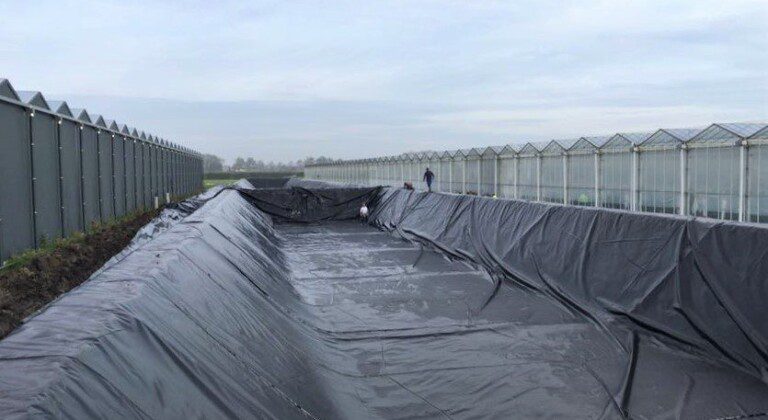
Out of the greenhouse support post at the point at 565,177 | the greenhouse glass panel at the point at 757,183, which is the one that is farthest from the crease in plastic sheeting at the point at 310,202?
the greenhouse glass panel at the point at 757,183

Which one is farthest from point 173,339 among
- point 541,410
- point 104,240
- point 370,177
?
point 370,177

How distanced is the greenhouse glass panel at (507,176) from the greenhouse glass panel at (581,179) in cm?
376

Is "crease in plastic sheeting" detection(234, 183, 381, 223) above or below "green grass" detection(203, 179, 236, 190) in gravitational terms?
below

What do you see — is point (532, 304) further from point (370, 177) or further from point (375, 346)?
point (370, 177)

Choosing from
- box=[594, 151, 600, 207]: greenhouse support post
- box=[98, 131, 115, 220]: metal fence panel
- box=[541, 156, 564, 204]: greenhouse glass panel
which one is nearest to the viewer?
box=[98, 131, 115, 220]: metal fence panel

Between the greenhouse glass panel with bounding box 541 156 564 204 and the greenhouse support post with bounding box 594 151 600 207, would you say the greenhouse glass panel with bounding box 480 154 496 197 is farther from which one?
the greenhouse support post with bounding box 594 151 600 207

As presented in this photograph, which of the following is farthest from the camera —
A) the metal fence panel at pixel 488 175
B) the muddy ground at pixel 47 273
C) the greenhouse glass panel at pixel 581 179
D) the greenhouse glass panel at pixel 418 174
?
the greenhouse glass panel at pixel 418 174

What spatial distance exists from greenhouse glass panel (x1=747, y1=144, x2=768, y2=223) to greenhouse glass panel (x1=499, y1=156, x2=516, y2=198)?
10.4 meters

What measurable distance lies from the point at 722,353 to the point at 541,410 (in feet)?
6.69

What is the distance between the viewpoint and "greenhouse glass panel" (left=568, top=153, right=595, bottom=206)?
17.4 meters

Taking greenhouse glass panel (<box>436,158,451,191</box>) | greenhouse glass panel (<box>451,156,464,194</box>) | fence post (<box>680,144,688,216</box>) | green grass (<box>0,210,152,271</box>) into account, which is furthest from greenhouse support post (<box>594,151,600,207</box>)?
green grass (<box>0,210,152,271</box>)

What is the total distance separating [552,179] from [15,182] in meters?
15.5

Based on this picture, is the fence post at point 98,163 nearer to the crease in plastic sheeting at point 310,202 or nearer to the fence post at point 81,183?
the fence post at point 81,183

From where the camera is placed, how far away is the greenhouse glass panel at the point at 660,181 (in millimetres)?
14156
